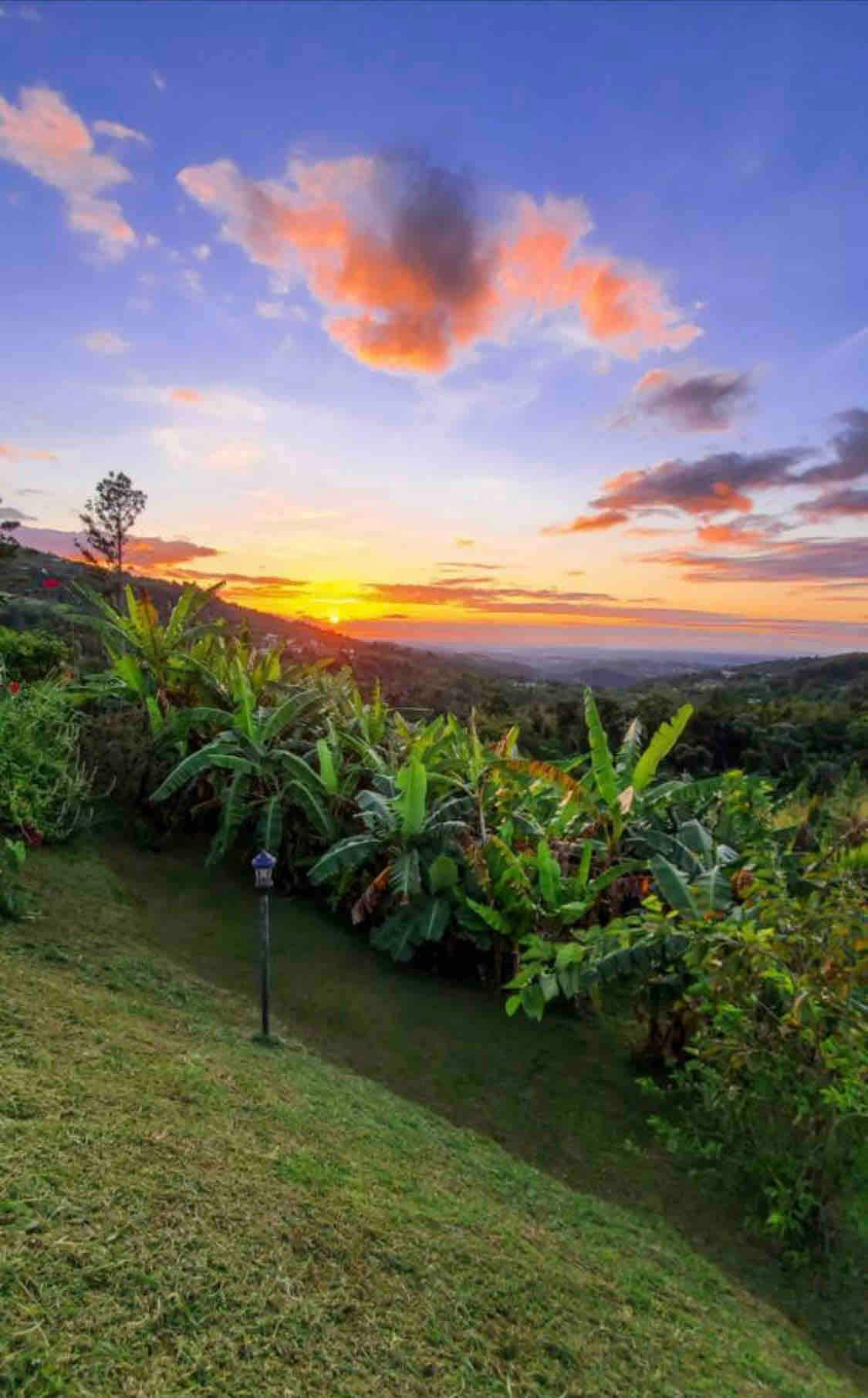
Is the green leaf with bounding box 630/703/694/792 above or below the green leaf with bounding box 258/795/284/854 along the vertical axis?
above

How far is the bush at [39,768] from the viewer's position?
5.38m

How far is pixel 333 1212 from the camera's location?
225 centimetres

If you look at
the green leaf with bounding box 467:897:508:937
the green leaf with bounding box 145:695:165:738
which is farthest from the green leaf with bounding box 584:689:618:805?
the green leaf with bounding box 145:695:165:738

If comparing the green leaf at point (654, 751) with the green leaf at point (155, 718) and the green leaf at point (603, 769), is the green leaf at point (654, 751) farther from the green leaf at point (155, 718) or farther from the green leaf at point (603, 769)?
the green leaf at point (155, 718)

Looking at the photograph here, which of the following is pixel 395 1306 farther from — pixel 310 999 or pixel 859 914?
pixel 310 999

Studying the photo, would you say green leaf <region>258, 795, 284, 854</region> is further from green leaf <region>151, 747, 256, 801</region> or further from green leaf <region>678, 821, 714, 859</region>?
green leaf <region>678, 821, 714, 859</region>

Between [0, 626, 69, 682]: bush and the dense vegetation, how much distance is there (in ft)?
4.64

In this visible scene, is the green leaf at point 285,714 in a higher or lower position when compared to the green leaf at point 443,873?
higher

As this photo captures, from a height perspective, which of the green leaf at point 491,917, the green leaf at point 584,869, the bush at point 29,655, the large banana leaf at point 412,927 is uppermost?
the bush at point 29,655

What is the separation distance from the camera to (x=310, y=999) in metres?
4.81

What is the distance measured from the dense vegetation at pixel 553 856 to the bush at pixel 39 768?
0.10ft

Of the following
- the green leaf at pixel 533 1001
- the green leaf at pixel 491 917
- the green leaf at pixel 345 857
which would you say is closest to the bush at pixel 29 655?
the green leaf at pixel 345 857

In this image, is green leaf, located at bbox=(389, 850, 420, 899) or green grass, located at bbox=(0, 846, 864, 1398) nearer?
green grass, located at bbox=(0, 846, 864, 1398)

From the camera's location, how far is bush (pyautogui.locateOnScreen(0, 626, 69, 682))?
848 cm
